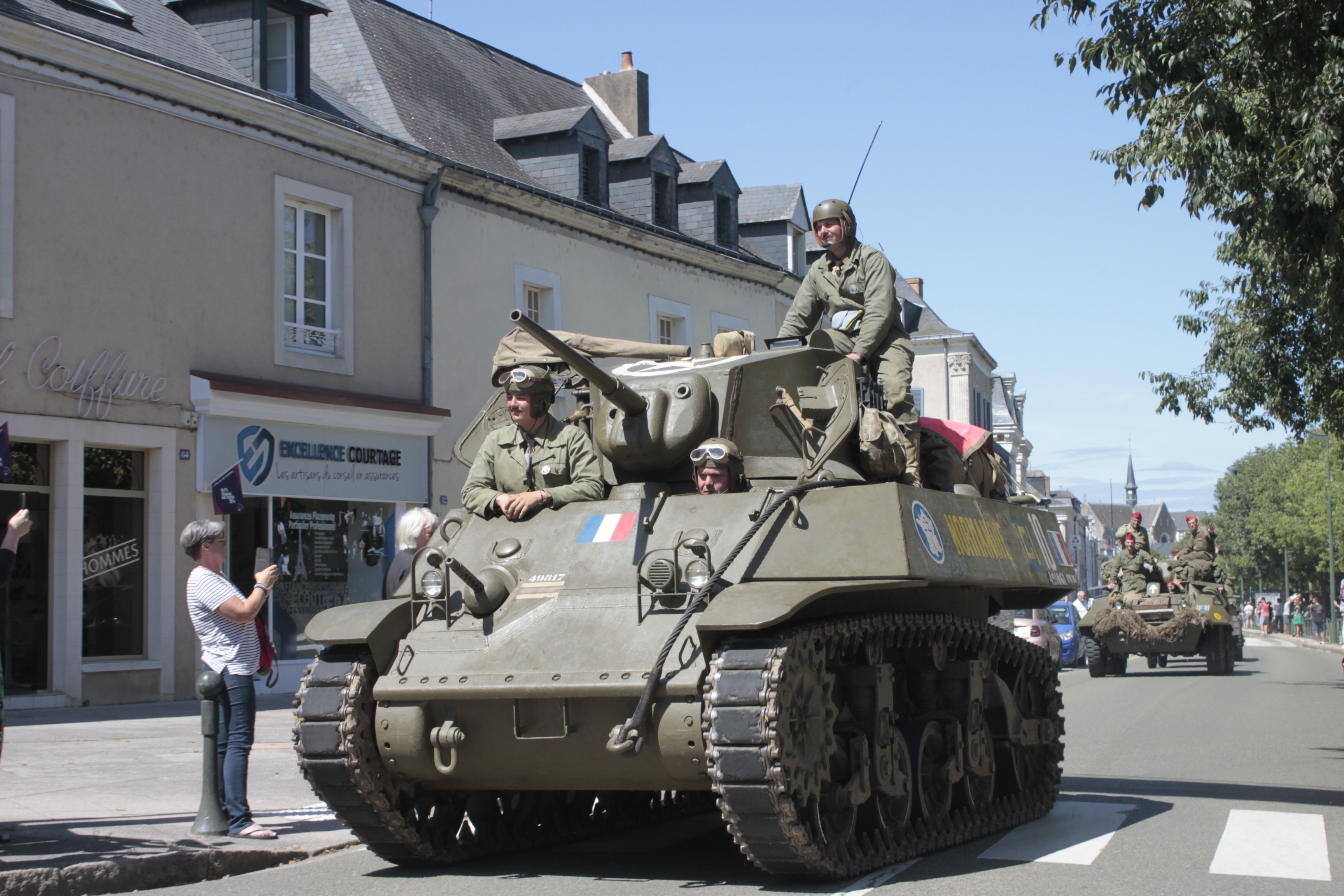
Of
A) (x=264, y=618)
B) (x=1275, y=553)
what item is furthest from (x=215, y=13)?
(x=1275, y=553)

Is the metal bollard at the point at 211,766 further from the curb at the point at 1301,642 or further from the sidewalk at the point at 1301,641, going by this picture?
the curb at the point at 1301,642

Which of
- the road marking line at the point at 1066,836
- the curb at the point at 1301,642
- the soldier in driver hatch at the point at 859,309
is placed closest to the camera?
the road marking line at the point at 1066,836

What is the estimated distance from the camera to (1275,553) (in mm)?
84375

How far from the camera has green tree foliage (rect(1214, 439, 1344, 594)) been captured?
54500mm

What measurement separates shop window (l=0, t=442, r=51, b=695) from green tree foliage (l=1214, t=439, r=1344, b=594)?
1937cm

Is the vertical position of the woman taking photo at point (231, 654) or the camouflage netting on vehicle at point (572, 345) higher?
the camouflage netting on vehicle at point (572, 345)

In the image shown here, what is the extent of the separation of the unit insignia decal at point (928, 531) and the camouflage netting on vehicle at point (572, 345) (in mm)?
2347

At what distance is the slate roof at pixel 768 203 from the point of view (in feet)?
104

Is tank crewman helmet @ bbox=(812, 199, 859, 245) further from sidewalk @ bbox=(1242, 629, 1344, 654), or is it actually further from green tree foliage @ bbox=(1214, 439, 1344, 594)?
sidewalk @ bbox=(1242, 629, 1344, 654)

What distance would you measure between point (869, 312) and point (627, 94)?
21.6 meters

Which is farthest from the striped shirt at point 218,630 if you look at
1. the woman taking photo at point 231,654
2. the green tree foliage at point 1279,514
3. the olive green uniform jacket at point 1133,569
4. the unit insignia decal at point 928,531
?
the green tree foliage at point 1279,514

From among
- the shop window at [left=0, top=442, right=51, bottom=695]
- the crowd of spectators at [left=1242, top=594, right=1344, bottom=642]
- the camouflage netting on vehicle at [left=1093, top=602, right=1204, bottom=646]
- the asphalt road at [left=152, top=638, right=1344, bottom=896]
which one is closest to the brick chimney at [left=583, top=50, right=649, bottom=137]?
the camouflage netting on vehicle at [left=1093, top=602, right=1204, bottom=646]

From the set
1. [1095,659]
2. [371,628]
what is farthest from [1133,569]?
[371,628]

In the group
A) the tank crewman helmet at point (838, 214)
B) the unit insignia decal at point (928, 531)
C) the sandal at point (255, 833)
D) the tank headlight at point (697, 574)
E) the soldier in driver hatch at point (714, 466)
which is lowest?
the sandal at point (255, 833)
